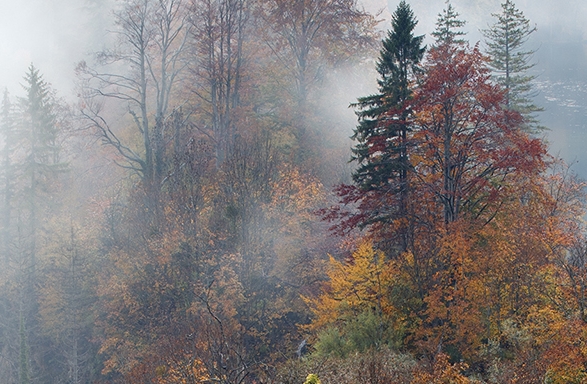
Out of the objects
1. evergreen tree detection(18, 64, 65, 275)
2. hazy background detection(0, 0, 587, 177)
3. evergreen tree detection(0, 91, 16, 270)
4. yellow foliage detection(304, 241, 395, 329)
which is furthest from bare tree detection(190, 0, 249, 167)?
evergreen tree detection(0, 91, 16, 270)

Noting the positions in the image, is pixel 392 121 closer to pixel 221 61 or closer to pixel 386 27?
pixel 221 61

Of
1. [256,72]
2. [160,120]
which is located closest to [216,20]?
[256,72]

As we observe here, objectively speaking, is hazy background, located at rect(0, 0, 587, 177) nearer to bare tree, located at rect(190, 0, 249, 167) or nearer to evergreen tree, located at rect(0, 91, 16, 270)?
bare tree, located at rect(190, 0, 249, 167)

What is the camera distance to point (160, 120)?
32188mm

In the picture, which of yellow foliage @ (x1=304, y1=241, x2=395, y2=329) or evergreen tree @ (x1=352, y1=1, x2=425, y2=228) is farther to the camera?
evergreen tree @ (x1=352, y1=1, x2=425, y2=228)

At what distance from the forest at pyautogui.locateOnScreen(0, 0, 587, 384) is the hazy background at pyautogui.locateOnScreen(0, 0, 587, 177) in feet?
28.4

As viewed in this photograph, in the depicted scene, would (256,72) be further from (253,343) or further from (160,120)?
(253,343)

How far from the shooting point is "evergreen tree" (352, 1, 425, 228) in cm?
2162

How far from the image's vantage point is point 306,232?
26.8m

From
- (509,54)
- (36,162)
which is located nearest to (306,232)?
(509,54)

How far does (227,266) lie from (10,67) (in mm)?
87636

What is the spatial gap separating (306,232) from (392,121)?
7.95 meters

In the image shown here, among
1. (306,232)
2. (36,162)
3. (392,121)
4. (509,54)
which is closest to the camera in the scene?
(392,121)

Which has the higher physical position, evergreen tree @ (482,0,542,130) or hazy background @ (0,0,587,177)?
hazy background @ (0,0,587,177)
